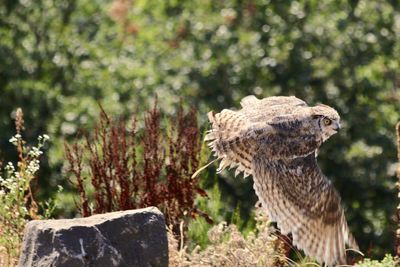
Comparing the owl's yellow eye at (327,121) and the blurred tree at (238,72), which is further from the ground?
the blurred tree at (238,72)

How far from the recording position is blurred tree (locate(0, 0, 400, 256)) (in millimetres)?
11172

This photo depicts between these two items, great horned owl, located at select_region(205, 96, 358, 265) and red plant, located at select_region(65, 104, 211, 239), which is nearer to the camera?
great horned owl, located at select_region(205, 96, 358, 265)

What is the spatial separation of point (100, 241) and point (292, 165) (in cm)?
143

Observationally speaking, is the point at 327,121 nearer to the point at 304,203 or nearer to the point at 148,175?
the point at 304,203

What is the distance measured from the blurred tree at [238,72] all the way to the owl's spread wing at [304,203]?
8.53 ft

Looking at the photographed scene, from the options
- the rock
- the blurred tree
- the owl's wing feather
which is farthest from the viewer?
the blurred tree

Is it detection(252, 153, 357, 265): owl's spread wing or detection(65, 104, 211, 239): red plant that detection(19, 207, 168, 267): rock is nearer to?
detection(252, 153, 357, 265): owl's spread wing

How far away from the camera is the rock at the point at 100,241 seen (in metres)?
7.32

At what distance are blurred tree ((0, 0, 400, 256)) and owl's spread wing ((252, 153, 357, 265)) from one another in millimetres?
2598

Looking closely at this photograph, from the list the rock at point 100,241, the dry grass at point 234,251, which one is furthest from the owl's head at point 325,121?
the rock at point 100,241

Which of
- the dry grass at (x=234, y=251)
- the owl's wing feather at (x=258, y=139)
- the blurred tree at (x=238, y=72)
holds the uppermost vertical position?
the blurred tree at (x=238, y=72)

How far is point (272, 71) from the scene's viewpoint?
37.2 feet

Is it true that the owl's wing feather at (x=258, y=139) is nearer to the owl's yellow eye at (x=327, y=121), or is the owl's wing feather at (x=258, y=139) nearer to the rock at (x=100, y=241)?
the owl's yellow eye at (x=327, y=121)

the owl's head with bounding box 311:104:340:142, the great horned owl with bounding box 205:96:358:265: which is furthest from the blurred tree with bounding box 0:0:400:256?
the owl's head with bounding box 311:104:340:142
